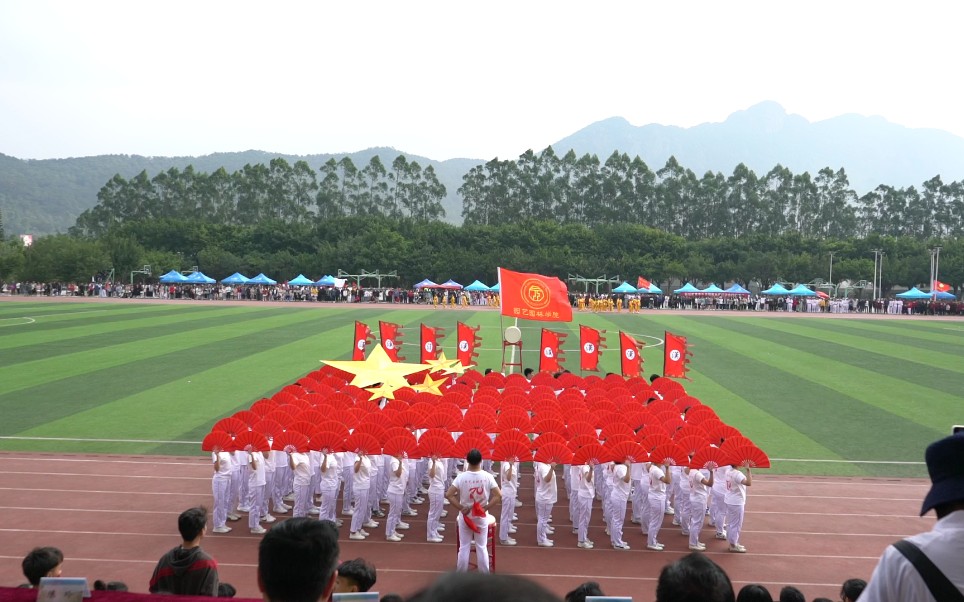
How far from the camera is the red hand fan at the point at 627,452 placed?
9.84 m

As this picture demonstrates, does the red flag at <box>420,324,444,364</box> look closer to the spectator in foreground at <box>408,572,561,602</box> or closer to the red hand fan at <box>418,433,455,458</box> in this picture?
the red hand fan at <box>418,433,455,458</box>

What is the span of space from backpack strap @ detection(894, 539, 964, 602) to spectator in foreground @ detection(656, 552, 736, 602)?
794mm

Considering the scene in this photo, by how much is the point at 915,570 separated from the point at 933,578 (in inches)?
2.2

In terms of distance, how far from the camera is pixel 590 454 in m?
9.89

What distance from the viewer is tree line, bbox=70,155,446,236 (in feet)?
349

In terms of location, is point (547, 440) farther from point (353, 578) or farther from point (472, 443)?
point (353, 578)

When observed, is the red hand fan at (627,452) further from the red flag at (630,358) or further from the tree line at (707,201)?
the tree line at (707,201)

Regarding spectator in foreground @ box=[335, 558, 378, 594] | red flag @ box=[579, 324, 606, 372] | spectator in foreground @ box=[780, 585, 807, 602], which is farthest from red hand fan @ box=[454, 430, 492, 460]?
red flag @ box=[579, 324, 606, 372]

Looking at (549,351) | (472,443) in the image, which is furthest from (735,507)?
(549,351)

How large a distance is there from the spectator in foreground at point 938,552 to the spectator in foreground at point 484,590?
171 cm

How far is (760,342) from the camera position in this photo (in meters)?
33.6

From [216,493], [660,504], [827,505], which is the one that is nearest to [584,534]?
[660,504]

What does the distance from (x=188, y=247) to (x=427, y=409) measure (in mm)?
83893

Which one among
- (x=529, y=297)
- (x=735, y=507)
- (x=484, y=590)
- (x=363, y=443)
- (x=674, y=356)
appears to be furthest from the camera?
(x=529, y=297)
